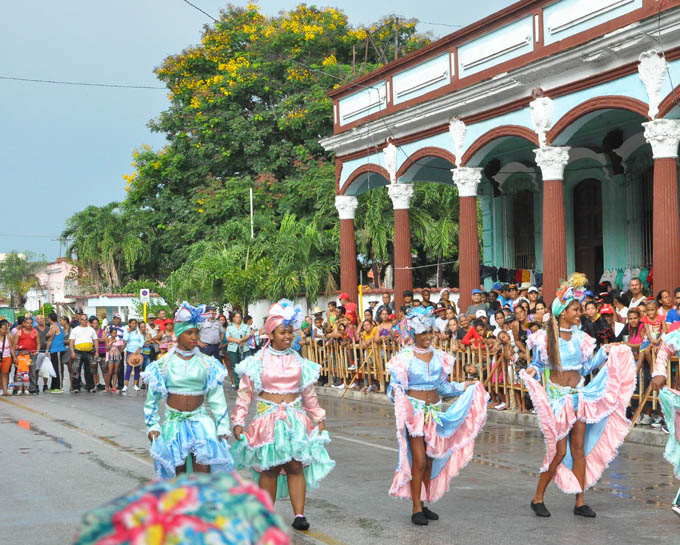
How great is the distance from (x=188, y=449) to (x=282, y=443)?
0.70 m

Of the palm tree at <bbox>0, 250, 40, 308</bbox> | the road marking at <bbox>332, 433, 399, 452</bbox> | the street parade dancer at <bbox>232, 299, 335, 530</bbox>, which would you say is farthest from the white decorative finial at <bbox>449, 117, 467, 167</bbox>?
the palm tree at <bbox>0, 250, 40, 308</bbox>

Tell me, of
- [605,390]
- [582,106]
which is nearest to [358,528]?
[605,390]

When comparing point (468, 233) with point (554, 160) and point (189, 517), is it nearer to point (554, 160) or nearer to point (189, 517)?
point (554, 160)

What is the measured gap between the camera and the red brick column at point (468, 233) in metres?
22.3

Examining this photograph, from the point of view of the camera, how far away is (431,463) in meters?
7.96

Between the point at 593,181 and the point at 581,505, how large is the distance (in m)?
16.0

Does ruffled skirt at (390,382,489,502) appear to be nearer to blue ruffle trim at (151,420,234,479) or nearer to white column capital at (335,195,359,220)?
blue ruffle trim at (151,420,234,479)

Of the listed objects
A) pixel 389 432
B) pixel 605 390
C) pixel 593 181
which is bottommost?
pixel 389 432

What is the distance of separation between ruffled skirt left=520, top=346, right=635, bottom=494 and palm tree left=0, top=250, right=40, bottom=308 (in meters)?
108

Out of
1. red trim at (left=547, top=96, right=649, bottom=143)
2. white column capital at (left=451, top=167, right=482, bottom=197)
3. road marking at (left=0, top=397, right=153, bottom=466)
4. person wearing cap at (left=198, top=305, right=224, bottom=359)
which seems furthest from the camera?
white column capital at (left=451, top=167, right=482, bottom=197)

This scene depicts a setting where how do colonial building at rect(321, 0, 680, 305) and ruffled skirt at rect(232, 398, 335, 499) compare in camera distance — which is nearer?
ruffled skirt at rect(232, 398, 335, 499)

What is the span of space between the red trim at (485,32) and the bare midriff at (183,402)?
1172cm

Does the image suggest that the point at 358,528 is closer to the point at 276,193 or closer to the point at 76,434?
the point at 76,434

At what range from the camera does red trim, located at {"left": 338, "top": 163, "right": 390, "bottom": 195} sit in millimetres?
25263
